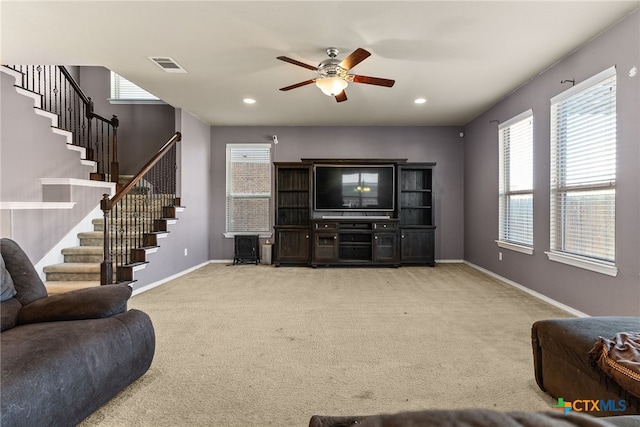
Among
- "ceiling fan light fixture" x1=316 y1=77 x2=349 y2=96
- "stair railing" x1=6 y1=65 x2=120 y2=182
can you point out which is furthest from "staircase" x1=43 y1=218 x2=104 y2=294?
"ceiling fan light fixture" x1=316 y1=77 x2=349 y2=96

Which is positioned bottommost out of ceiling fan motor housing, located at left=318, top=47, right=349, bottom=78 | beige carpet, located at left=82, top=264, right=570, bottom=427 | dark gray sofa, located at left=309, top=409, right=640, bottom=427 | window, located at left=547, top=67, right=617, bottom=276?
beige carpet, located at left=82, top=264, right=570, bottom=427

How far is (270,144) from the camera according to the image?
6641 mm

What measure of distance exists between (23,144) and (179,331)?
3286 millimetres

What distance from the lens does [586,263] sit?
3.15 meters

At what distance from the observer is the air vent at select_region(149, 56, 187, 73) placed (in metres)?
3.59

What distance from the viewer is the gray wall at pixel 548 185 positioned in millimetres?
2697

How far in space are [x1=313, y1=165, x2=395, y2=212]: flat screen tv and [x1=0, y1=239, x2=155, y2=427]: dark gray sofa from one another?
14.7 feet

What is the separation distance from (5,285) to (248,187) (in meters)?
4.93

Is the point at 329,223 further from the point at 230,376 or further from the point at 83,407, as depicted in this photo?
the point at 83,407

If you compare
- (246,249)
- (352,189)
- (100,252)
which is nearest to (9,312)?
(100,252)

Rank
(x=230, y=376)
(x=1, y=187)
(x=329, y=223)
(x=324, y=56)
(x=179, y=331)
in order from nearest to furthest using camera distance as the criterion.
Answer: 1. (x=230, y=376)
2. (x=179, y=331)
3. (x=324, y=56)
4. (x=1, y=187)
5. (x=329, y=223)

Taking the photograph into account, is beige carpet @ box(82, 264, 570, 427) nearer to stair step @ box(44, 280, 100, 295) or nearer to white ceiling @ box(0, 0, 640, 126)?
stair step @ box(44, 280, 100, 295)

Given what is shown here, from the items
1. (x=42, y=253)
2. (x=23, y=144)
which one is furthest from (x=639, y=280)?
(x=23, y=144)

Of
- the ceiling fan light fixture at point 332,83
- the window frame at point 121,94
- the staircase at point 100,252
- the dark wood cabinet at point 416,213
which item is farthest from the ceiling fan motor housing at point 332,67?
the window frame at point 121,94
